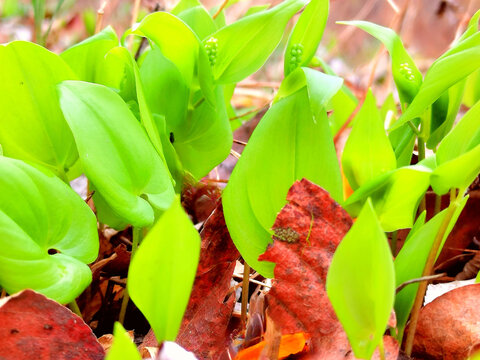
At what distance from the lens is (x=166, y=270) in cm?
36

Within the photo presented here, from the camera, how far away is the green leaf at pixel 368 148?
0.49 m

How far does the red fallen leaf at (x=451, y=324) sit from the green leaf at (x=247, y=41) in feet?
0.89

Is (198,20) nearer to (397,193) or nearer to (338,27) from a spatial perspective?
(397,193)

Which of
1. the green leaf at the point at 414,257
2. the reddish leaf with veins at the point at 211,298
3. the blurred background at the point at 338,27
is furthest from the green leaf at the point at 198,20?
the blurred background at the point at 338,27

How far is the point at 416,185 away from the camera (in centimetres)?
45

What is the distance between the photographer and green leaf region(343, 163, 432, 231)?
0.44 meters

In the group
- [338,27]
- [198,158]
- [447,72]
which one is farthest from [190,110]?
[338,27]

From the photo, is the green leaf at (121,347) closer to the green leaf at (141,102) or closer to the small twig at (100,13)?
the green leaf at (141,102)

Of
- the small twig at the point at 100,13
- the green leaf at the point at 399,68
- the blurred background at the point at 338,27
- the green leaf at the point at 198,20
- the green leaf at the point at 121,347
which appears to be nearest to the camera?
the green leaf at the point at 121,347

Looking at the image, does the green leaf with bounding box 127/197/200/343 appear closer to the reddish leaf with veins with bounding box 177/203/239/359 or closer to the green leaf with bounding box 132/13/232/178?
the reddish leaf with veins with bounding box 177/203/239/359

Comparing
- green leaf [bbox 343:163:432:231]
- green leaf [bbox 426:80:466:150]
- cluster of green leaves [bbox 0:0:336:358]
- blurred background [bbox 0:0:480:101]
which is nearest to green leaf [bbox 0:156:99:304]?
cluster of green leaves [bbox 0:0:336:358]

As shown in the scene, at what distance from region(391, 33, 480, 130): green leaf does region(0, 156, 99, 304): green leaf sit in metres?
0.28

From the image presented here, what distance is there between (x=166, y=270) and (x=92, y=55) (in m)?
0.35

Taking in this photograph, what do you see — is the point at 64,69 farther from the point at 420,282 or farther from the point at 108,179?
the point at 420,282
